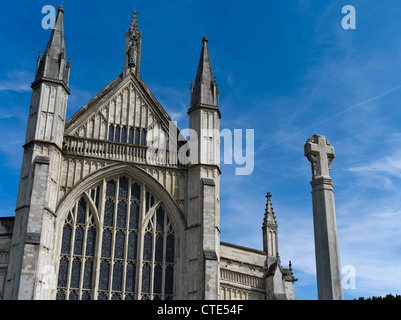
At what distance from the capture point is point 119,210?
78.8ft

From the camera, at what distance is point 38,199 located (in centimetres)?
2183

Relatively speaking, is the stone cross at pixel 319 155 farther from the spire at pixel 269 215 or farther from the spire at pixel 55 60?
the spire at pixel 55 60

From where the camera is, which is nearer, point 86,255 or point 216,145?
point 86,255

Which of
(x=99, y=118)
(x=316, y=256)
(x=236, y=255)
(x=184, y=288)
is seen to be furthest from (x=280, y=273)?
(x=316, y=256)

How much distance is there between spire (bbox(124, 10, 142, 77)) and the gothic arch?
5524mm

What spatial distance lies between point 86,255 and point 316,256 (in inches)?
498

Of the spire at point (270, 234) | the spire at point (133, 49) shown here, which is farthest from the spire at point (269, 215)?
the spire at point (133, 49)

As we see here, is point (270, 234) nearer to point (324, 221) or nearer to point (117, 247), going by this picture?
point (117, 247)

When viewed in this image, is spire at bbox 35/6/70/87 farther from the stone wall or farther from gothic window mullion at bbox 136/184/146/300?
the stone wall

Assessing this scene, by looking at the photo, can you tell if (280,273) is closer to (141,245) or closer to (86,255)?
(141,245)

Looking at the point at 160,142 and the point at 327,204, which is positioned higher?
the point at 160,142

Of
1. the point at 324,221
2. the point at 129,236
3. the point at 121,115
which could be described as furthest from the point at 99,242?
A: the point at 324,221
